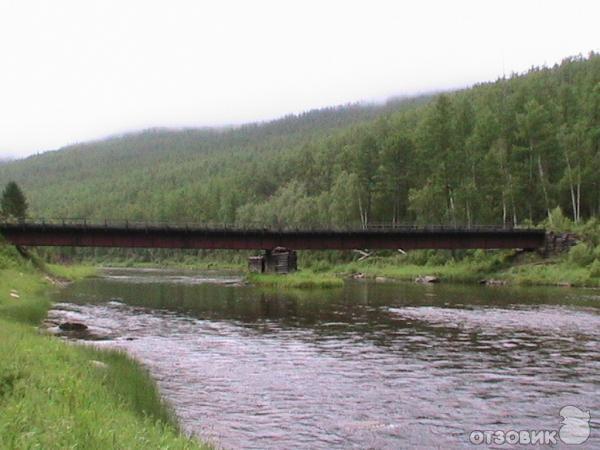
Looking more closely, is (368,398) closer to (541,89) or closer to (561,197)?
(561,197)

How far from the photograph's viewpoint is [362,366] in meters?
25.3

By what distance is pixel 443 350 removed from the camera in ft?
95.2

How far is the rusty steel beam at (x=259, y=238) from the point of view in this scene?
235 ft

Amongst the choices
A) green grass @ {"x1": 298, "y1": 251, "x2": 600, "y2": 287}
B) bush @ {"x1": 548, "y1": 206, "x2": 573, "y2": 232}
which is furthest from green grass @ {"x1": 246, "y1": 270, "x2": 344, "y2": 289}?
bush @ {"x1": 548, "y1": 206, "x2": 573, "y2": 232}

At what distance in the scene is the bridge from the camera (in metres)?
71.6

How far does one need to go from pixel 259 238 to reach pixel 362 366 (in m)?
54.0

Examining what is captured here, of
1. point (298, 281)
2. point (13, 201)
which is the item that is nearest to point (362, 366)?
point (298, 281)

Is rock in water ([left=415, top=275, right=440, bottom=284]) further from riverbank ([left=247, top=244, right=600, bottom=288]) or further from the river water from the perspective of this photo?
the river water

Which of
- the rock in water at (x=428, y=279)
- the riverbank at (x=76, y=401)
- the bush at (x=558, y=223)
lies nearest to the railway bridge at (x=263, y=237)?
the bush at (x=558, y=223)

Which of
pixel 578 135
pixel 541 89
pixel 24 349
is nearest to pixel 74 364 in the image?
pixel 24 349

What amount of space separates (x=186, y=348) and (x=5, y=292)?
784 inches

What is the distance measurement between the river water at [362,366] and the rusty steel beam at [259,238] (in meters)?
23.5

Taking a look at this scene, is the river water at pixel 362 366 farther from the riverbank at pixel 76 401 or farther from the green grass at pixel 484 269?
the green grass at pixel 484 269

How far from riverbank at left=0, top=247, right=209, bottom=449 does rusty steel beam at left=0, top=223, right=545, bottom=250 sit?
4849 cm
